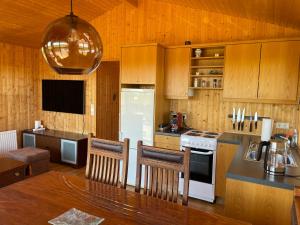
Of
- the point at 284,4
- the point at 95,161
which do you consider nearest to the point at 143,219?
the point at 95,161

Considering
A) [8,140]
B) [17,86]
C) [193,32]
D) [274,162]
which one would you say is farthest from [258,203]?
[17,86]

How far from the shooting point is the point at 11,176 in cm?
326

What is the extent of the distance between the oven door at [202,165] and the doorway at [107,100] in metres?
2.37

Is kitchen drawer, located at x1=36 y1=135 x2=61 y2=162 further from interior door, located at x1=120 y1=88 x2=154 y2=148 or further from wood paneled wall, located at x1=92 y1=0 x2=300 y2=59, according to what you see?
wood paneled wall, located at x1=92 y1=0 x2=300 y2=59

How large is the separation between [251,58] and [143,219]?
281 cm

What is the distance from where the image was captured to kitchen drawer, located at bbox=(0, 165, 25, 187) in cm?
316

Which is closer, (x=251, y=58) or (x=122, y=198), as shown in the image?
(x=122, y=198)

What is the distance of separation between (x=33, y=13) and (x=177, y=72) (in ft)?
8.12

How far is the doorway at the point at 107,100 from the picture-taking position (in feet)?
16.7

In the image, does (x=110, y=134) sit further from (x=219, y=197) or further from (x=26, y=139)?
(x=219, y=197)

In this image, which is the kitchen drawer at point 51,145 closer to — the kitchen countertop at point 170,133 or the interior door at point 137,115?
the interior door at point 137,115

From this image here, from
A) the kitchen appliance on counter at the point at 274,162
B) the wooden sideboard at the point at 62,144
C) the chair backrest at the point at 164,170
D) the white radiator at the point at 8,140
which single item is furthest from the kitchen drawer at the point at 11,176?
the kitchen appliance on counter at the point at 274,162

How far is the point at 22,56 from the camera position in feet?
17.1

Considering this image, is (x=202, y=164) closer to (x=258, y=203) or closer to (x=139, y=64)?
(x=258, y=203)
